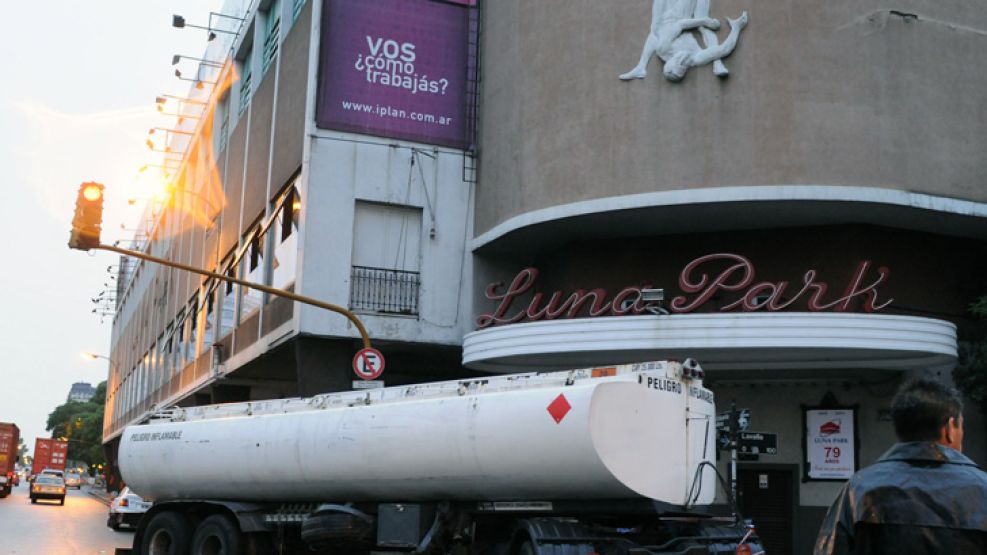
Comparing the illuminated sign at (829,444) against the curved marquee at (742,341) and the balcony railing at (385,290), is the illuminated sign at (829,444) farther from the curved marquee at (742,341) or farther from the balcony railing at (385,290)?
the balcony railing at (385,290)

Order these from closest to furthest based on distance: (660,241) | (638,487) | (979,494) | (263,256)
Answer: (979,494)
(638,487)
(660,241)
(263,256)

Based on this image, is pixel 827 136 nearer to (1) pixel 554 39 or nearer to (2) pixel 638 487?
(1) pixel 554 39

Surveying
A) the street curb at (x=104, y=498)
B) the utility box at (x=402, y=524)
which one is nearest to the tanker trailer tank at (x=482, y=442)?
the utility box at (x=402, y=524)

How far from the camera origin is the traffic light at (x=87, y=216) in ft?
64.7

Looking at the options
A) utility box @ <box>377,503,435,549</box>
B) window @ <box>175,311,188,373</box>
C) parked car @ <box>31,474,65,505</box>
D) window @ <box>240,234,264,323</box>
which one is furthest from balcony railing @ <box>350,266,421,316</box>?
parked car @ <box>31,474,65,505</box>

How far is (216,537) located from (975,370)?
49.4 ft

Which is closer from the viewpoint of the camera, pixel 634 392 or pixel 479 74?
pixel 634 392

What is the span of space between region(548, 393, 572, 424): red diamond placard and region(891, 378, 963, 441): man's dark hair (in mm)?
8048

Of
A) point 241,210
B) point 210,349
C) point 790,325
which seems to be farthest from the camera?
point 210,349

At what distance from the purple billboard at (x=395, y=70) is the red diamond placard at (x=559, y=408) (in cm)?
1597

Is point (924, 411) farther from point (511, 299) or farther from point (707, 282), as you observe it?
point (511, 299)

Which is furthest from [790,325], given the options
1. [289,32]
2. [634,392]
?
[289,32]

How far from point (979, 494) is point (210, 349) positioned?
37.3 metres

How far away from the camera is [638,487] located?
12.2 meters
